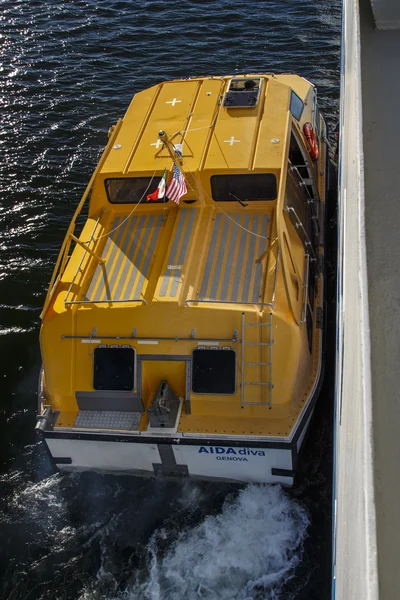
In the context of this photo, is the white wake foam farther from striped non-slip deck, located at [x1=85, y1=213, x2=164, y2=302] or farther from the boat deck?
striped non-slip deck, located at [x1=85, y1=213, x2=164, y2=302]

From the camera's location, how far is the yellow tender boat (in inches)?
309

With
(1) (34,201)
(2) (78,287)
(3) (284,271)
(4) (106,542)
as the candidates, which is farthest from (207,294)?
(1) (34,201)

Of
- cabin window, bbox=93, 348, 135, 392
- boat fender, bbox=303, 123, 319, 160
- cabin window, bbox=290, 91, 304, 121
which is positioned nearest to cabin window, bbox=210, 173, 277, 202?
cabin window, bbox=290, 91, 304, 121

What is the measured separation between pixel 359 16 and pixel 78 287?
4.96m

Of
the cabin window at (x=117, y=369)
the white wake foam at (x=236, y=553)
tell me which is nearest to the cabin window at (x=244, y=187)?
the cabin window at (x=117, y=369)

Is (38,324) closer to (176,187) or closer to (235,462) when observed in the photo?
(176,187)

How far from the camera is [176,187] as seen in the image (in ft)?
26.7

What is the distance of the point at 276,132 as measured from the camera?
9320mm

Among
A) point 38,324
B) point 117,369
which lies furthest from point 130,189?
point 38,324

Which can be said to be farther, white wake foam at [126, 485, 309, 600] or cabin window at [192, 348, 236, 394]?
cabin window at [192, 348, 236, 394]

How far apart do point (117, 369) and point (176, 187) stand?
260cm

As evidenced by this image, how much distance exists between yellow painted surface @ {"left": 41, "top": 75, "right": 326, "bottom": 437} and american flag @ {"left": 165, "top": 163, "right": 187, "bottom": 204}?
0.39m

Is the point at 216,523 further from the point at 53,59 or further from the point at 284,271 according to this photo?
the point at 53,59

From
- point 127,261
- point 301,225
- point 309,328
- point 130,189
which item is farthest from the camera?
point 301,225
